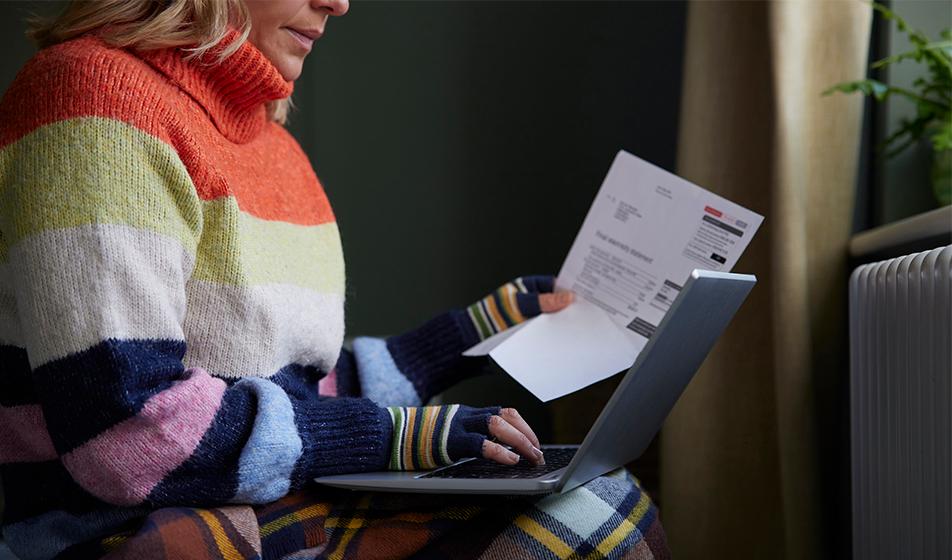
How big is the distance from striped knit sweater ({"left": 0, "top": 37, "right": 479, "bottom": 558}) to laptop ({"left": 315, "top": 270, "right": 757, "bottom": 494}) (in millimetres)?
80

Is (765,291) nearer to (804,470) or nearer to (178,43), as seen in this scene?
(804,470)

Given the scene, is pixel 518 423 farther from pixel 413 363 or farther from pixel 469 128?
pixel 469 128

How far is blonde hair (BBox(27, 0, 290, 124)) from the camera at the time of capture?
3.24 ft

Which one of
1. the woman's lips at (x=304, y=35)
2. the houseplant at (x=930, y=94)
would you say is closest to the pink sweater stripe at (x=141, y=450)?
the woman's lips at (x=304, y=35)

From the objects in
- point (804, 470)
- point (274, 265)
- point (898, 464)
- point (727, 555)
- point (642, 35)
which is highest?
point (642, 35)

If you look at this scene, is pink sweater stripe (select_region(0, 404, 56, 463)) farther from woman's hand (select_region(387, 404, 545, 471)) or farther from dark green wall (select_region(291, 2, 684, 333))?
dark green wall (select_region(291, 2, 684, 333))

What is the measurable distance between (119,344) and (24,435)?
0.19 meters

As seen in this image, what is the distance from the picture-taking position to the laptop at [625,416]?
0.83m

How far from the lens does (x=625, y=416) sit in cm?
90

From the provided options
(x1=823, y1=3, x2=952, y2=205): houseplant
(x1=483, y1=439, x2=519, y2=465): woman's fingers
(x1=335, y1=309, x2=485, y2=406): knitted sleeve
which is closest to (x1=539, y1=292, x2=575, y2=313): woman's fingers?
(x1=335, y1=309, x2=485, y2=406): knitted sleeve

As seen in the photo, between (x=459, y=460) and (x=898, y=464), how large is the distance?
0.54 meters

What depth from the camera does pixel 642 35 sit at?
7.08ft

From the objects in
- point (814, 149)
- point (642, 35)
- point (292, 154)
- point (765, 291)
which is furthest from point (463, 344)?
point (642, 35)

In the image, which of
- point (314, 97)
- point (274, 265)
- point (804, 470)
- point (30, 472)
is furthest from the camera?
point (314, 97)
